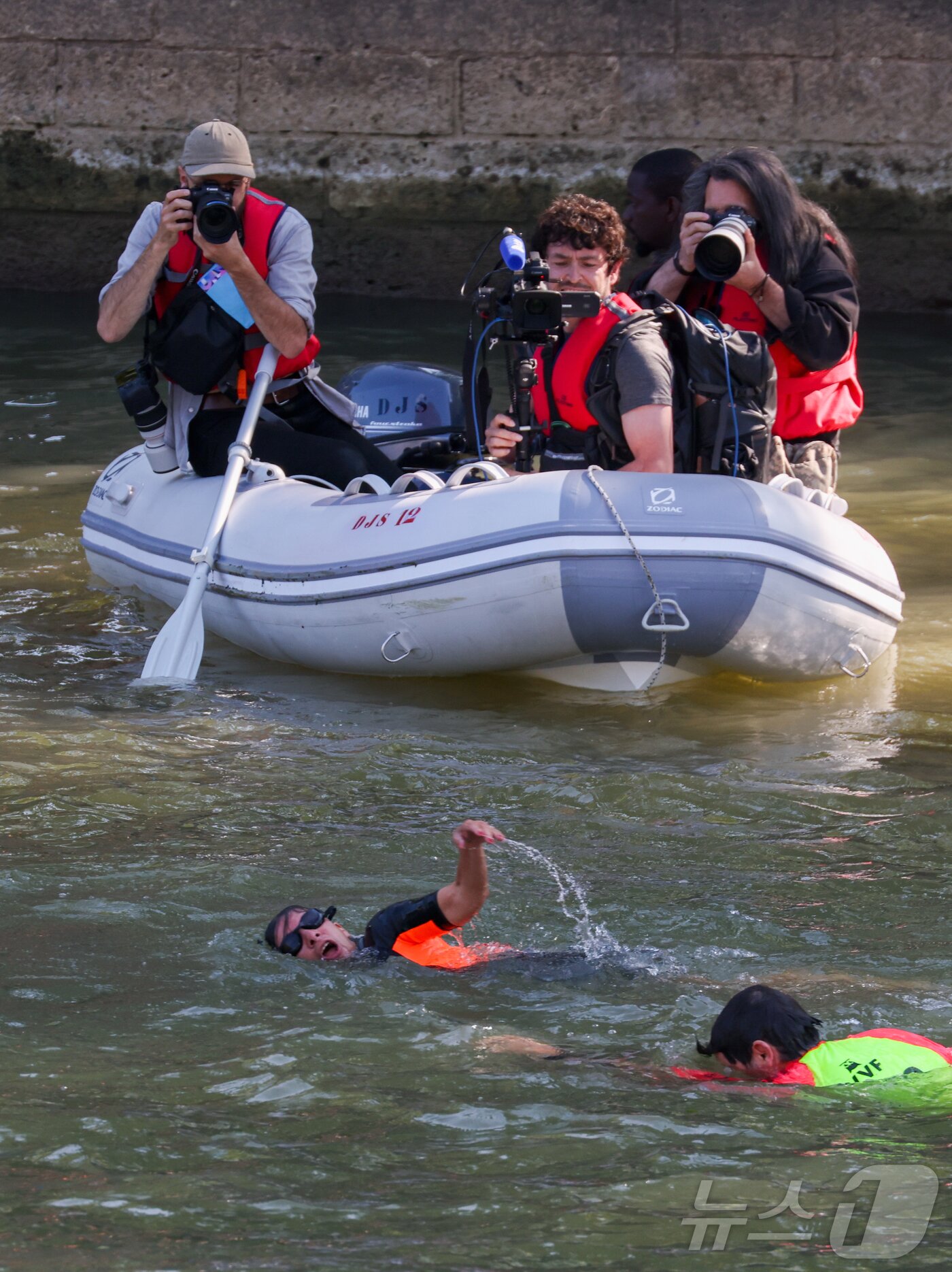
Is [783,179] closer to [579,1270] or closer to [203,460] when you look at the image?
[203,460]

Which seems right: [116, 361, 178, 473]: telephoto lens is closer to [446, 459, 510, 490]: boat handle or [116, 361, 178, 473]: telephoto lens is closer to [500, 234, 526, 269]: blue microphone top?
[446, 459, 510, 490]: boat handle

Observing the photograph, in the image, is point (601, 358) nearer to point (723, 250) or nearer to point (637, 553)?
point (723, 250)

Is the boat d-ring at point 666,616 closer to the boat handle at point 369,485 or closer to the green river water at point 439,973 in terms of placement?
the green river water at point 439,973

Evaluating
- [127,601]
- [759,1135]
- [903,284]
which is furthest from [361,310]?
[759,1135]

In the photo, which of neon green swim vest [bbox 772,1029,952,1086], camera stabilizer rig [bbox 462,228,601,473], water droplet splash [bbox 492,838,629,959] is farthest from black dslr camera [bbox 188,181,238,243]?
neon green swim vest [bbox 772,1029,952,1086]

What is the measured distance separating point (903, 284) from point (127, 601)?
651cm

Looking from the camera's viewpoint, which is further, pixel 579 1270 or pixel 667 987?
pixel 667 987

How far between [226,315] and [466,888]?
102 inches

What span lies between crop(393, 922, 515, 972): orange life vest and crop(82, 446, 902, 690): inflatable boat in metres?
1.47

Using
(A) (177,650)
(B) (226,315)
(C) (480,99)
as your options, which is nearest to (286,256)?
(B) (226,315)

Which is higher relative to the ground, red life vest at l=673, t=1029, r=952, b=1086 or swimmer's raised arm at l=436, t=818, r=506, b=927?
swimmer's raised arm at l=436, t=818, r=506, b=927

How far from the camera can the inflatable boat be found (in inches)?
182

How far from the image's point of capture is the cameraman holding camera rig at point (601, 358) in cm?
473

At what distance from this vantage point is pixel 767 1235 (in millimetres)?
2203
